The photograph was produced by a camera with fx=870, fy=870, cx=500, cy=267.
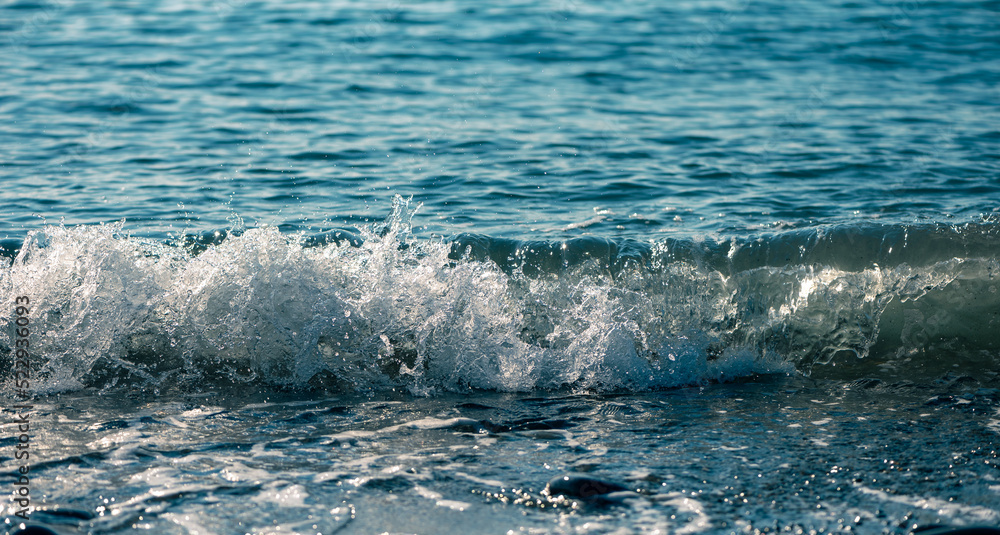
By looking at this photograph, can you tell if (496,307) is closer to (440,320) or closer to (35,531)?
(440,320)

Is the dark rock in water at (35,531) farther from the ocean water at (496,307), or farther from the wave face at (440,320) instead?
the wave face at (440,320)

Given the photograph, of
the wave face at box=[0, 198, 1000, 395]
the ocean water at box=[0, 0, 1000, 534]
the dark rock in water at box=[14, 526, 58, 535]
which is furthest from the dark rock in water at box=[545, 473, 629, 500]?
the dark rock in water at box=[14, 526, 58, 535]

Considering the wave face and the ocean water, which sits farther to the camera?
the wave face

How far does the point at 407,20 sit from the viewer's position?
16078mm

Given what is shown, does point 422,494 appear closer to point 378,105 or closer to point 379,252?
point 379,252

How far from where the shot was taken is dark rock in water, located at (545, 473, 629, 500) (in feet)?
11.8

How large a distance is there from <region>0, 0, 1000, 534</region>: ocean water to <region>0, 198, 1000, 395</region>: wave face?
20mm

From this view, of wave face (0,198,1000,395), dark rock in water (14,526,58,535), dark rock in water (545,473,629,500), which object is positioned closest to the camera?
dark rock in water (14,526,58,535)

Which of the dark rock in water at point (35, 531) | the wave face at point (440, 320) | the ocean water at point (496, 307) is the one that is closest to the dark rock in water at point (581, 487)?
the ocean water at point (496, 307)

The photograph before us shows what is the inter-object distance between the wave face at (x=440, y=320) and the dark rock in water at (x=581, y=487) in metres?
1.44

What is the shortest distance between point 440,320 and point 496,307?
14.9 inches

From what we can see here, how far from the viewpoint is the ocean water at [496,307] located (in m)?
3.65

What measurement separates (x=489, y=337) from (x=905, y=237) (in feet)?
11.1

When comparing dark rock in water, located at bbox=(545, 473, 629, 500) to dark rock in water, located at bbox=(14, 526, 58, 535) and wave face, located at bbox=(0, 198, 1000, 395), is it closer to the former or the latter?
wave face, located at bbox=(0, 198, 1000, 395)
